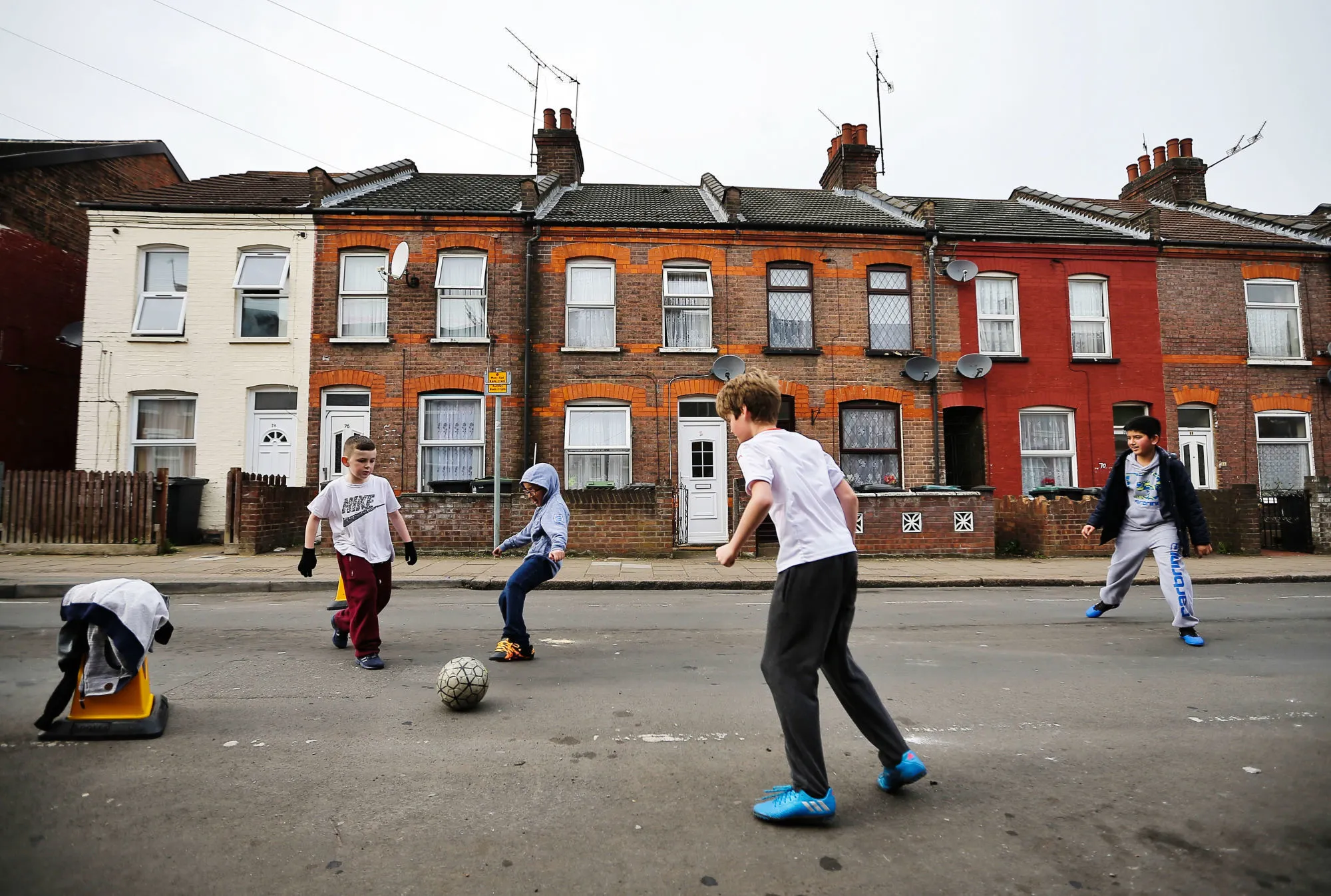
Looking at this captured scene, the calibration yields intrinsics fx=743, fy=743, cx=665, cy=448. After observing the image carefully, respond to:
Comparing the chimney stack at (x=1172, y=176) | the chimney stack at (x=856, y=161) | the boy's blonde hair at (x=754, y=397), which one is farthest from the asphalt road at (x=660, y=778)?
the chimney stack at (x=1172, y=176)

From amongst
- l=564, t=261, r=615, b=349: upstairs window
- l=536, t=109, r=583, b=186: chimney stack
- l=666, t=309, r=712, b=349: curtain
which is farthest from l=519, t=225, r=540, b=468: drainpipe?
l=536, t=109, r=583, b=186: chimney stack

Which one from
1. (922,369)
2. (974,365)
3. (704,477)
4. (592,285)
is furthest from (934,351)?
(592,285)

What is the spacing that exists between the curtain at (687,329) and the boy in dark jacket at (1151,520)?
35.3 feet

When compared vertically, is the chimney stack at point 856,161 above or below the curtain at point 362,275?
above

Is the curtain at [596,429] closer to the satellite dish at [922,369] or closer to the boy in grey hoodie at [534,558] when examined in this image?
the satellite dish at [922,369]

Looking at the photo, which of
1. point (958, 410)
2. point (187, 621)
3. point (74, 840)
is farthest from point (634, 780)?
point (958, 410)

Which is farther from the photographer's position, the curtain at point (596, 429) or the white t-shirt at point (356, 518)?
the curtain at point (596, 429)

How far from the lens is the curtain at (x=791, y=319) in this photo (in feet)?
56.2

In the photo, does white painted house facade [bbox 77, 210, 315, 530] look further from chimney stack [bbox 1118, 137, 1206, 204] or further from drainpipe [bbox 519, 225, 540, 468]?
chimney stack [bbox 1118, 137, 1206, 204]

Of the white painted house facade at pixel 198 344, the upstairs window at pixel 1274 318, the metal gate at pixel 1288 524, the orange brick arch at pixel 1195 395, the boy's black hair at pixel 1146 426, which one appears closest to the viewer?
the boy's black hair at pixel 1146 426

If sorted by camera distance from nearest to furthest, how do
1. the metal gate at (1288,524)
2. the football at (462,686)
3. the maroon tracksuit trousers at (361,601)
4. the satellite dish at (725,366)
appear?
the football at (462,686), the maroon tracksuit trousers at (361,601), the metal gate at (1288,524), the satellite dish at (725,366)

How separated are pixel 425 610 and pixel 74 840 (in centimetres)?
Result: 545

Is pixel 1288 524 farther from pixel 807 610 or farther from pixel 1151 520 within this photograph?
pixel 807 610

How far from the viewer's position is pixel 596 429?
16.6 m
